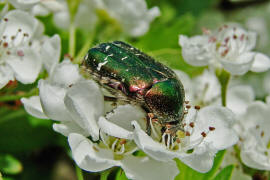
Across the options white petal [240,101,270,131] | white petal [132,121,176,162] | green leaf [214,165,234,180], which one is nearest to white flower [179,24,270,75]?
white petal [240,101,270,131]

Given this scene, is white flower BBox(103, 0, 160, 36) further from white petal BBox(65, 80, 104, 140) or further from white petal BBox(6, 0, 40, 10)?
white petal BBox(65, 80, 104, 140)

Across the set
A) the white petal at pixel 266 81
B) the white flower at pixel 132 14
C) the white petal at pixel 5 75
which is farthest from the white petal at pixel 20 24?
the white petal at pixel 266 81

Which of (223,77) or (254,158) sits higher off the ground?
(223,77)

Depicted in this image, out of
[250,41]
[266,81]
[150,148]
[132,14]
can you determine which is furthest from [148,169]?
[266,81]

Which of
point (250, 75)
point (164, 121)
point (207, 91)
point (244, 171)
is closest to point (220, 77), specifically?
point (207, 91)

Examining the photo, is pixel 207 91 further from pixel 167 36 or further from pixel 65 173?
pixel 65 173

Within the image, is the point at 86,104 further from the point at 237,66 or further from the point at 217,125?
the point at 237,66
